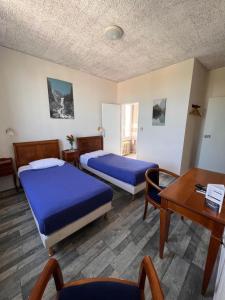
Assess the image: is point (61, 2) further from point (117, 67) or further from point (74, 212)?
point (74, 212)

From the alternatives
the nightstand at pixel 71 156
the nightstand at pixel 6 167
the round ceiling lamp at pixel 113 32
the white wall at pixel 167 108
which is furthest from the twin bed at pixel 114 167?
the round ceiling lamp at pixel 113 32

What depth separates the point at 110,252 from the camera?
1602mm

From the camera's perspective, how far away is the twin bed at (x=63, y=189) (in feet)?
5.07

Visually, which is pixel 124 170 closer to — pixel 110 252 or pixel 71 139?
pixel 110 252

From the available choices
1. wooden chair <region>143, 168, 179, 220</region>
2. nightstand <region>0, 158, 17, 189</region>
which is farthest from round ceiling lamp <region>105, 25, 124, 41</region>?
nightstand <region>0, 158, 17, 189</region>

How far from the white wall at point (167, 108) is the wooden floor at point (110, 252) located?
6.51 feet

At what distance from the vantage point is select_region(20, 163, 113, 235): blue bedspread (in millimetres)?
1508

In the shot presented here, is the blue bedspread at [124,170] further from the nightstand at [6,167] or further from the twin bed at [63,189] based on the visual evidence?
the nightstand at [6,167]

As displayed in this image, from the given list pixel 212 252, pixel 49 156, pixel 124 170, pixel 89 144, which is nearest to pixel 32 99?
pixel 49 156

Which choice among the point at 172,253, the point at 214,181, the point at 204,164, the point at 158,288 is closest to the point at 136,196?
the point at 172,253

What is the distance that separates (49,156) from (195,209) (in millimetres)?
3270

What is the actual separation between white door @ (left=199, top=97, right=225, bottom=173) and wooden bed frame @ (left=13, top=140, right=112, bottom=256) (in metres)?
3.34

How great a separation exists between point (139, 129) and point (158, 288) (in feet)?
13.1

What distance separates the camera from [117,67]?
352cm
